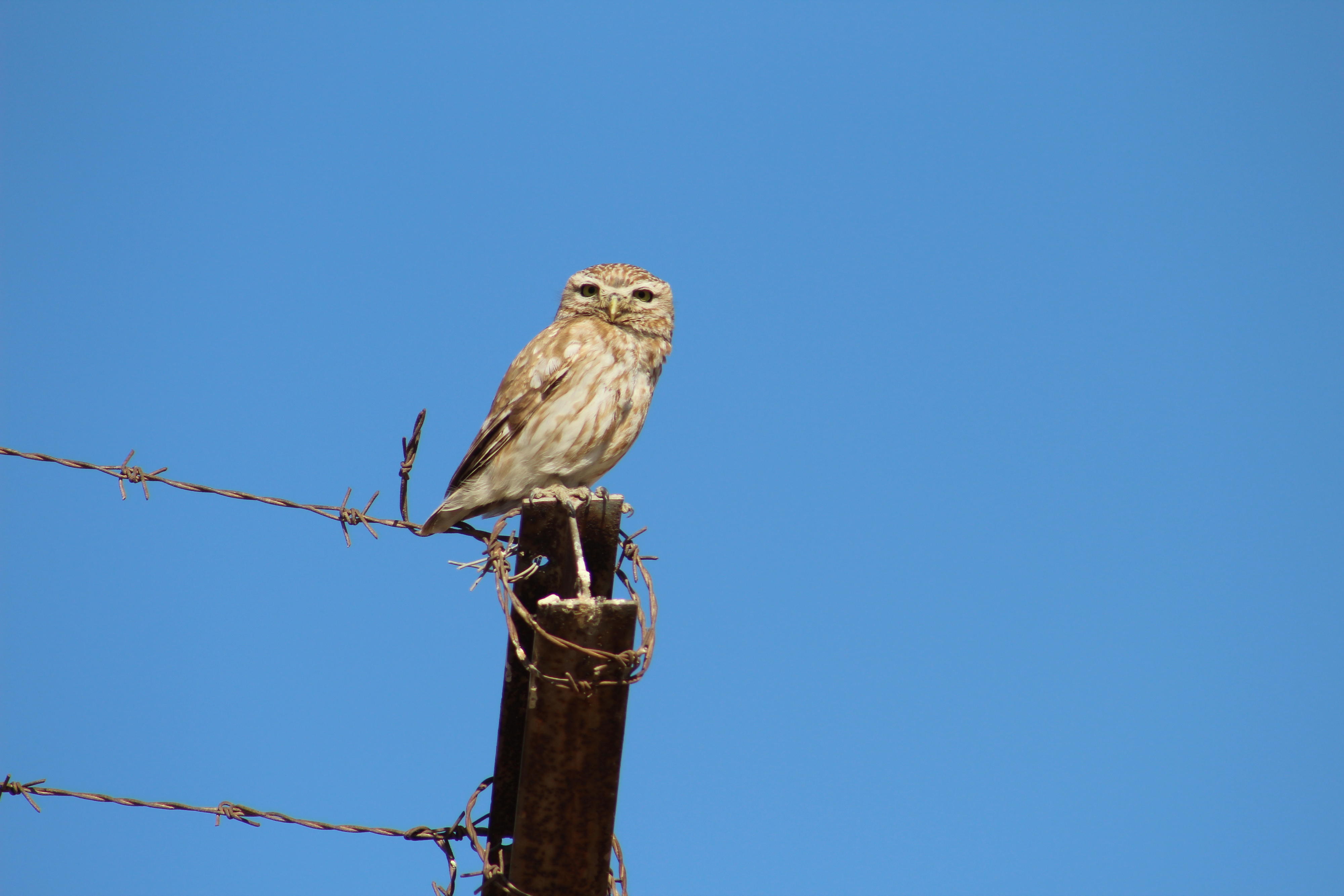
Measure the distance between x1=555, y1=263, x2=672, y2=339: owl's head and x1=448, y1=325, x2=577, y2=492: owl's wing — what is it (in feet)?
1.48

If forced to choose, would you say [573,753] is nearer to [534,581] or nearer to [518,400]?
[534,581]

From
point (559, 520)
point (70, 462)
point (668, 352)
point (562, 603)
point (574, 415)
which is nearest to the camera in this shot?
point (562, 603)

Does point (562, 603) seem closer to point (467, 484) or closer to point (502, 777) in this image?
point (502, 777)

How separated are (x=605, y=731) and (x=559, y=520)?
2.39ft

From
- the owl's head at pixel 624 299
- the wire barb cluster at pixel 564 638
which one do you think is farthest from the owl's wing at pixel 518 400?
the wire barb cluster at pixel 564 638

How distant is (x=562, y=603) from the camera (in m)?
3.73

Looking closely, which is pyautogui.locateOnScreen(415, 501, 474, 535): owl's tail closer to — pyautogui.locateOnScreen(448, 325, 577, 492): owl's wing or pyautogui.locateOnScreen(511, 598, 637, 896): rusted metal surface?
pyautogui.locateOnScreen(448, 325, 577, 492): owl's wing

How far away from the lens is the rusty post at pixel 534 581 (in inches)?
159

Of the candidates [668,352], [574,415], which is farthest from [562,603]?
[668,352]

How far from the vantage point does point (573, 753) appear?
3750 mm

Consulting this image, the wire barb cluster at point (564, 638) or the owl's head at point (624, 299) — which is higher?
the owl's head at point (624, 299)

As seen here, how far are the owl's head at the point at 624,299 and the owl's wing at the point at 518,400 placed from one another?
1.48 ft

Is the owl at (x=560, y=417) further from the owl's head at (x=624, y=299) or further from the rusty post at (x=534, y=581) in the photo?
the rusty post at (x=534, y=581)

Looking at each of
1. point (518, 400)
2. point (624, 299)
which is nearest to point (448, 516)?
point (518, 400)
